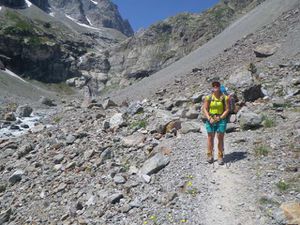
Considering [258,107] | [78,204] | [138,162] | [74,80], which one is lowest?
[78,204]

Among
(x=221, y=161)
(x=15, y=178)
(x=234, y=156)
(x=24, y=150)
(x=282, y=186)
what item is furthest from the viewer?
(x=24, y=150)

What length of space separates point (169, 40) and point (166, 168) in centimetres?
11690

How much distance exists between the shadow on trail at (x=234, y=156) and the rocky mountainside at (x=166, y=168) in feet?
0.12

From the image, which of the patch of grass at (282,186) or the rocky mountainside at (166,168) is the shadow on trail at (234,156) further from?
the patch of grass at (282,186)

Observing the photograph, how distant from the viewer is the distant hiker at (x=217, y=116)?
13867 mm

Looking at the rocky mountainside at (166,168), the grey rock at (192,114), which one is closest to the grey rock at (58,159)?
the rocky mountainside at (166,168)

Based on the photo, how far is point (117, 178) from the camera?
15.2 m

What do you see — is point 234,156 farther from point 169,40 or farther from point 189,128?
point 169,40

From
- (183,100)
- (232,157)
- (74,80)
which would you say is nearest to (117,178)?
(232,157)

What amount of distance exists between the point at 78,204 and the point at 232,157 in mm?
5796

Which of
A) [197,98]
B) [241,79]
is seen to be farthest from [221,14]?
[197,98]

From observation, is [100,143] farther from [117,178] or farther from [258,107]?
[258,107]

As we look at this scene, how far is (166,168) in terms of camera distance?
1454 centimetres

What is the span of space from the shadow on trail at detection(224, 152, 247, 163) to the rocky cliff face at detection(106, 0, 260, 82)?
100 metres
